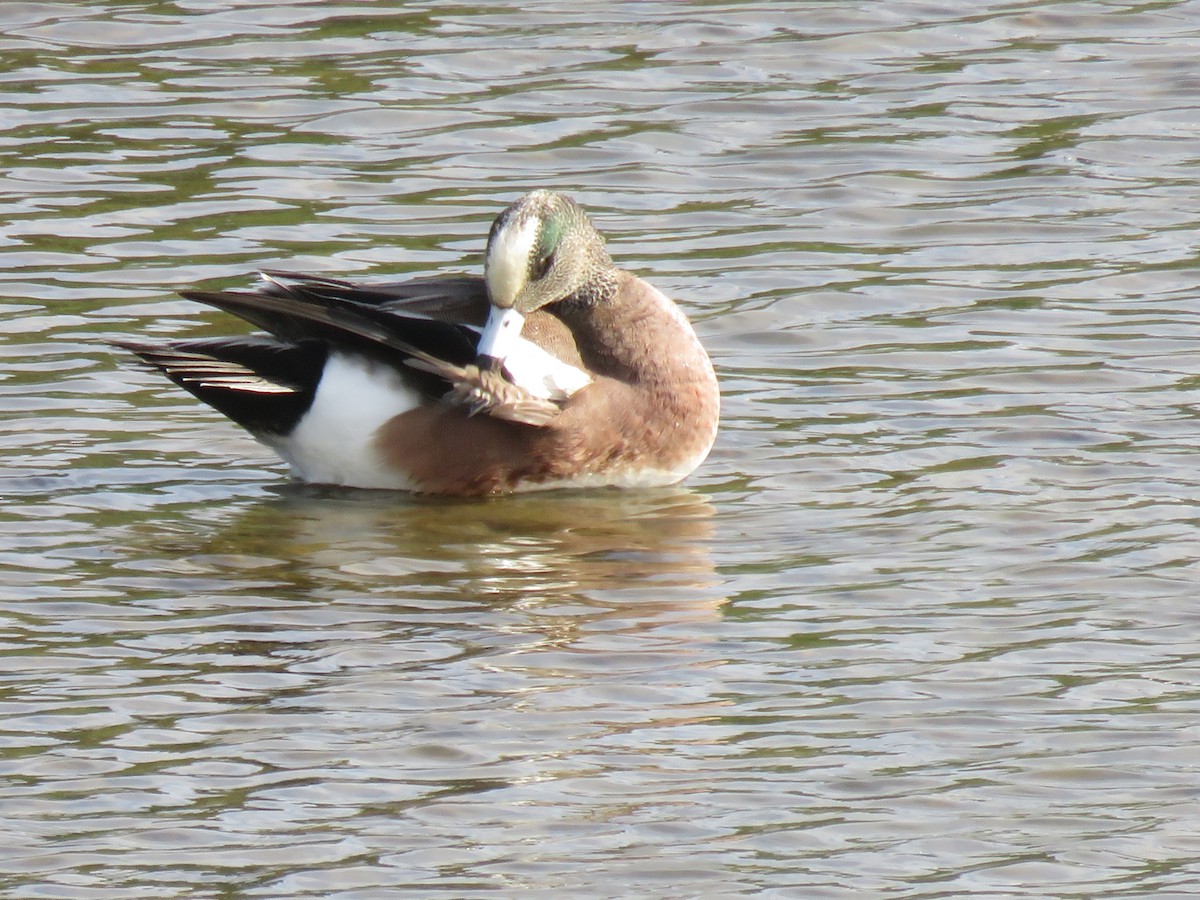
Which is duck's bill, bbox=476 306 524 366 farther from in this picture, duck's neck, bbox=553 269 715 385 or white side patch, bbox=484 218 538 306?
duck's neck, bbox=553 269 715 385

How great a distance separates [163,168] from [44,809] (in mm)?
5637

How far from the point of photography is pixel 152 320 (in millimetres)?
8812

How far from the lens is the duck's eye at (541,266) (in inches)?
302

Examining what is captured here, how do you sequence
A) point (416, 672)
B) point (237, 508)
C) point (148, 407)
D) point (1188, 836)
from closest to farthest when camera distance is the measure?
point (1188, 836), point (416, 672), point (237, 508), point (148, 407)

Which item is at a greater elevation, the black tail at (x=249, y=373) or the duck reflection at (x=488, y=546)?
the black tail at (x=249, y=373)

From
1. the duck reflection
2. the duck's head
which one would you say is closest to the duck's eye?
the duck's head

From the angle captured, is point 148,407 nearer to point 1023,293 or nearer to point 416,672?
point 416,672

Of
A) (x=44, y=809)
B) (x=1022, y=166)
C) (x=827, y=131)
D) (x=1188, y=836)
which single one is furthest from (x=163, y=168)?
(x=1188, y=836)

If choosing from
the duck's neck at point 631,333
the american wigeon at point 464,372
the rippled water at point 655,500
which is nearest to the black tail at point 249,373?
the american wigeon at point 464,372

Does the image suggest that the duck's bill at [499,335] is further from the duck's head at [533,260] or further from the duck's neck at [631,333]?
the duck's neck at [631,333]

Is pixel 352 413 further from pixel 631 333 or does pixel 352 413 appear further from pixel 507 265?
pixel 631 333

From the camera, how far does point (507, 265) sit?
24.4 feet

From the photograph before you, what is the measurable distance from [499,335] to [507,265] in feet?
0.72

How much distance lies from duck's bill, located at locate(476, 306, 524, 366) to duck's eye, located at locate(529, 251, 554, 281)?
9.9 inches
